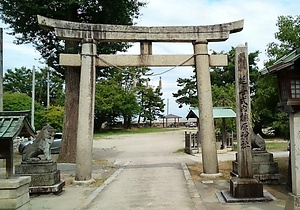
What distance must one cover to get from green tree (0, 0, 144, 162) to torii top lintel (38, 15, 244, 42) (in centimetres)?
366

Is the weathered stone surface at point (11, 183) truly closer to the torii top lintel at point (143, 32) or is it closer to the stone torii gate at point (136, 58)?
the stone torii gate at point (136, 58)

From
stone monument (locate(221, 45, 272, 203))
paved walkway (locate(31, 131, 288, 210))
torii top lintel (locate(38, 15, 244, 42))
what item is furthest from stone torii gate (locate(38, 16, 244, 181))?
stone monument (locate(221, 45, 272, 203))

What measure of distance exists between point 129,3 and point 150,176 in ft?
30.7

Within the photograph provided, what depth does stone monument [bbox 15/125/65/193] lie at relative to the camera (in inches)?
396

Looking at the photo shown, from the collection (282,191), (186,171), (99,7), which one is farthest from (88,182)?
(99,7)

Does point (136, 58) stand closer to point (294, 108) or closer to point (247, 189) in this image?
point (247, 189)

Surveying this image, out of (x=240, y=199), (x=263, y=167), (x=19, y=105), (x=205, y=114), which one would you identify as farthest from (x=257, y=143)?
(x=19, y=105)

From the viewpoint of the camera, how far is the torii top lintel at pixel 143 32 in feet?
41.2

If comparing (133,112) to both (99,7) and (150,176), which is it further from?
(150,176)

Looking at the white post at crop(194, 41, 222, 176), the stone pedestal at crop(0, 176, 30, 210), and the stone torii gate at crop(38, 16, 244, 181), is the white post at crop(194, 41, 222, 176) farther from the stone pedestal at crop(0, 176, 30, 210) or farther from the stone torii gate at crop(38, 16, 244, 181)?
the stone pedestal at crop(0, 176, 30, 210)

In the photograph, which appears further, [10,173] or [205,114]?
[205,114]

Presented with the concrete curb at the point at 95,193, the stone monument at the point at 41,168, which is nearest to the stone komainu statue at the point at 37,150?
the stone monument at the point at 41,168

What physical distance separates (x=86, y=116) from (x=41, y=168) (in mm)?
2769

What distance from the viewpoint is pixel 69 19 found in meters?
17.4
